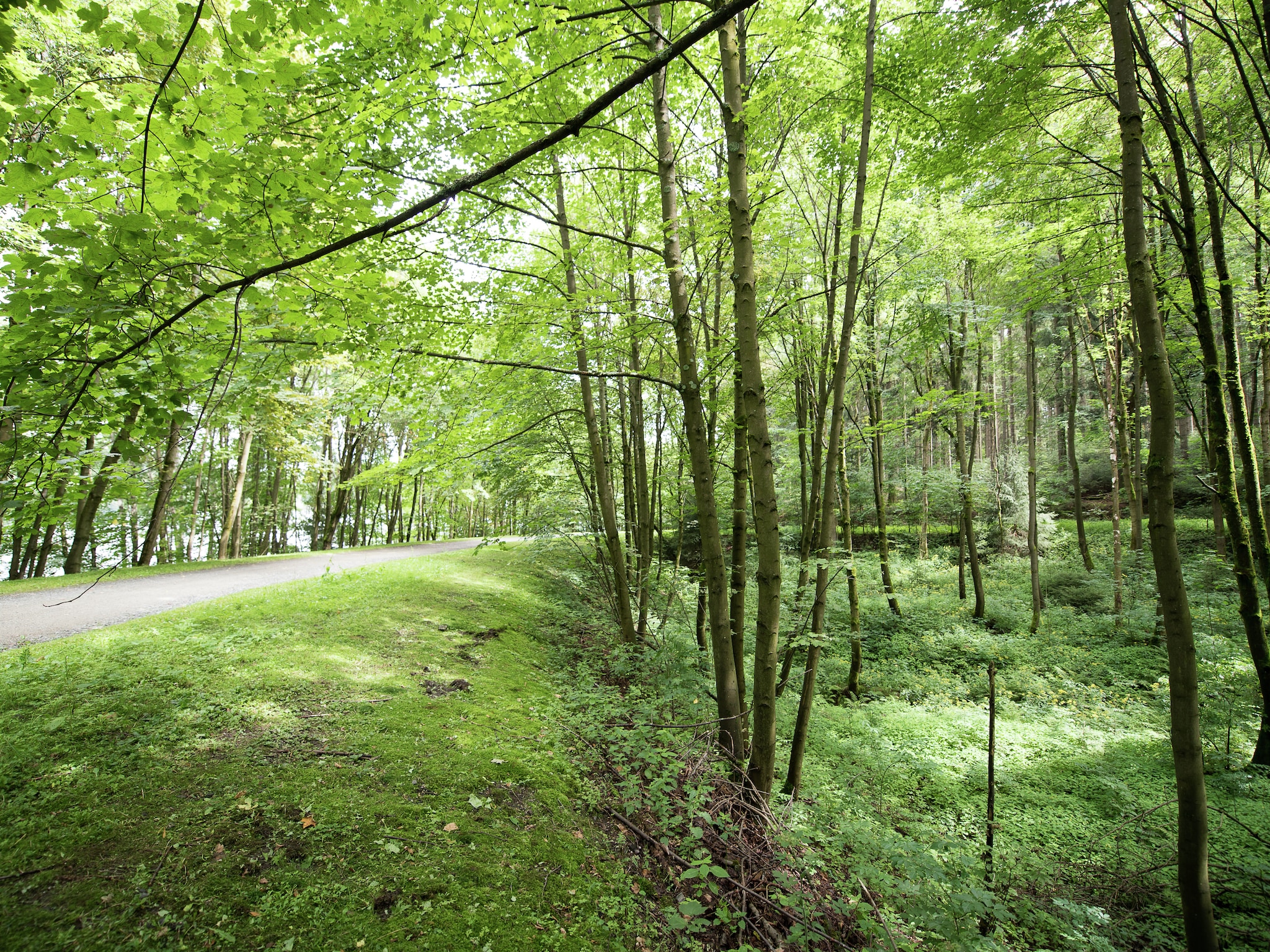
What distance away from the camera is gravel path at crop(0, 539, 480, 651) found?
5.52 meters

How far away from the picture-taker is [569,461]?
29.8ft

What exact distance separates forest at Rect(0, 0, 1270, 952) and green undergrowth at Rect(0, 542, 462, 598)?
0.87 feet

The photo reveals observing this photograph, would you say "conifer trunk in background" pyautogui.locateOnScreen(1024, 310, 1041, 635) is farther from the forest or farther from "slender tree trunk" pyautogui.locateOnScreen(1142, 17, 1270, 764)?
"slender tree trunk" pyautogui.locateOnScreen(1142, 17, 1270, 764)

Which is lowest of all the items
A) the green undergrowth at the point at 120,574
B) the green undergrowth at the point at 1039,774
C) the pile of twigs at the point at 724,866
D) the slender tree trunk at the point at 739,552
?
the green undergrowth at the point at 1039,774

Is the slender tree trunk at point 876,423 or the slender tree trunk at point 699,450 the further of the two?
the slender tree trunk at point 876,423

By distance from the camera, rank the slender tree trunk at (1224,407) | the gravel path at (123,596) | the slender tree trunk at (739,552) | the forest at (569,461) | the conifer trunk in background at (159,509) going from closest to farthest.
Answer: the forest at (569,461), the slender tree trunk at (739,552), the slender tree trunk at (1224,407), the gravel path at (123,596), the conifer trunk in background at (159,509)

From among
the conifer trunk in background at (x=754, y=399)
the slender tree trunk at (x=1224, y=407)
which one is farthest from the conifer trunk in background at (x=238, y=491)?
the slender tree trunk at (x=1224, y=407)

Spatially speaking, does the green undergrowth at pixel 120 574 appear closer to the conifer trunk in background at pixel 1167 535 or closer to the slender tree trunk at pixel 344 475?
the slender tree trunk at pixel 344 475

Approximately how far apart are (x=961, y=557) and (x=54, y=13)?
1551 centimetres

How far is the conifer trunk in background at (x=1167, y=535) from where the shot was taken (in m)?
2.87

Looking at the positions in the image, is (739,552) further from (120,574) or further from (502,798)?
(120,574)

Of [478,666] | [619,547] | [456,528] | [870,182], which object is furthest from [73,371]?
[456,528]

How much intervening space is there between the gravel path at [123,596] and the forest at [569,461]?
44cm

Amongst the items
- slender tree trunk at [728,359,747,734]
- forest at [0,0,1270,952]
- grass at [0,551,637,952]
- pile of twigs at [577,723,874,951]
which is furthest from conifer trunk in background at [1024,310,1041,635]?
grass at [0,551,637,952]
